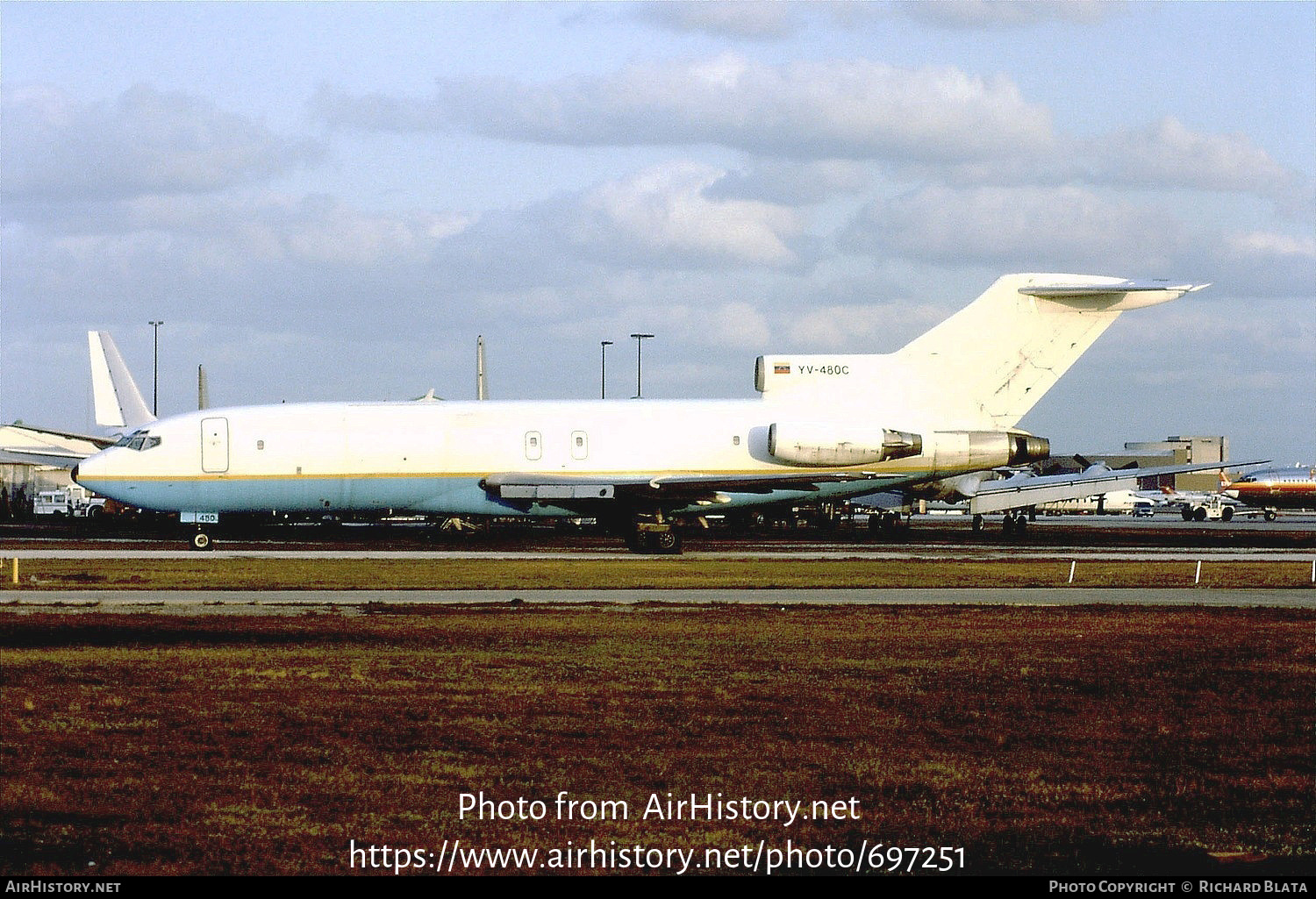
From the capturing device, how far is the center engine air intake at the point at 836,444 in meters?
40.9

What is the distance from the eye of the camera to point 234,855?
8445 mm

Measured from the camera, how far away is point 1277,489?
3984 inches

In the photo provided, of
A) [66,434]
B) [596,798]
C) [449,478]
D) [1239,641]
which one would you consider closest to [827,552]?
[449,478]

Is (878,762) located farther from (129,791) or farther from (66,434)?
(66,434)

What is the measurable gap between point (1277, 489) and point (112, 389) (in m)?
76.4

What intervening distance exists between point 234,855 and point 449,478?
1345 inches

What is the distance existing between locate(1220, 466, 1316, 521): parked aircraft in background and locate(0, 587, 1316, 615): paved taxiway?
78.7 m

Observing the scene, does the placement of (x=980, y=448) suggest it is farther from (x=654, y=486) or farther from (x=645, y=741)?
(x=645, y=741)

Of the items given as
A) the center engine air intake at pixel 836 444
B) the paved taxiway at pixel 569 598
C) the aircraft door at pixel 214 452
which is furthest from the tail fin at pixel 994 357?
the aircraft door at pixel 214 452

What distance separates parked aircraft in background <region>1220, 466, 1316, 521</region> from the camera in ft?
333

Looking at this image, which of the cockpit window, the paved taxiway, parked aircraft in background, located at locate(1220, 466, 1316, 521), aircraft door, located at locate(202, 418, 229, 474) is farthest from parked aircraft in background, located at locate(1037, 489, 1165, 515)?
the paved taxiway

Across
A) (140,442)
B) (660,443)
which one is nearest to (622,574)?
(660,443)

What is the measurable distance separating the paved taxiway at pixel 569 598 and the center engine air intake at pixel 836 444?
41.2ft
